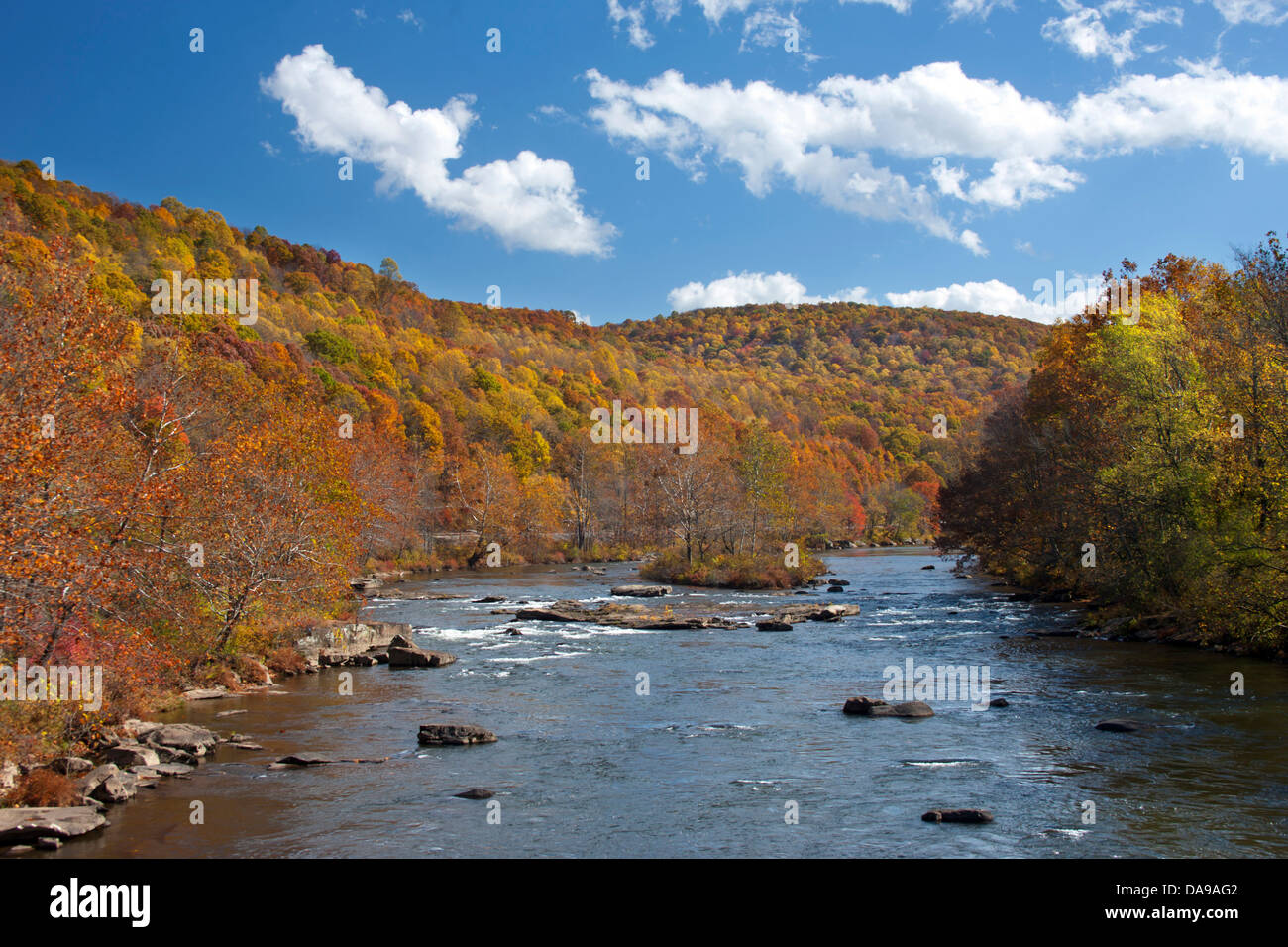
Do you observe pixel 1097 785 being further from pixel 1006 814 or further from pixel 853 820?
pixel 853 820

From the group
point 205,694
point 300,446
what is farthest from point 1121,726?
point 300,446

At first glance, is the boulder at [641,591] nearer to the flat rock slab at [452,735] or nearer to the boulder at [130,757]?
the flat rock slab at [452,735]

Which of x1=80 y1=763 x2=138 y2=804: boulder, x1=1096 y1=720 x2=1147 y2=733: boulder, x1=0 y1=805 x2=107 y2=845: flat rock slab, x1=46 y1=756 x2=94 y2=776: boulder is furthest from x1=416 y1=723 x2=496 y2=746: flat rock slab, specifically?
x1=1096 y1=720 x2=1147 y2=733: boulder

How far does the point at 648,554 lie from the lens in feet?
301

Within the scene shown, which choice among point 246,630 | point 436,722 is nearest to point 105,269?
point 246,630

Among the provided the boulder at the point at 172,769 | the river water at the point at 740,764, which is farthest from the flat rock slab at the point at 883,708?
the boulder at the point at 172,769

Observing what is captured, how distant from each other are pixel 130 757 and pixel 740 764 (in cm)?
1233

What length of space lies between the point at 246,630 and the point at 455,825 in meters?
17.2

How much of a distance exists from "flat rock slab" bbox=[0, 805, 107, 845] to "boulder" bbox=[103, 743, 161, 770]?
3.13 meters

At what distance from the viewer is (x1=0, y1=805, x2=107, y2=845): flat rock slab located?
1362cm

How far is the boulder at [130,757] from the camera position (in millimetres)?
17812

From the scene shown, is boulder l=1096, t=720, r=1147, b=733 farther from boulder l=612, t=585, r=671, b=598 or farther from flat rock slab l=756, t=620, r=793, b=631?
boulder l=612, t=585, r=671, b=598

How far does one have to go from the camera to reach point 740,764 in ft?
62.1

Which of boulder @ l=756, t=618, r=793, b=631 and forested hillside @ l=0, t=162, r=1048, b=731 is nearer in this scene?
forested hillside @ l=0, t=162, r=1048, b=731
